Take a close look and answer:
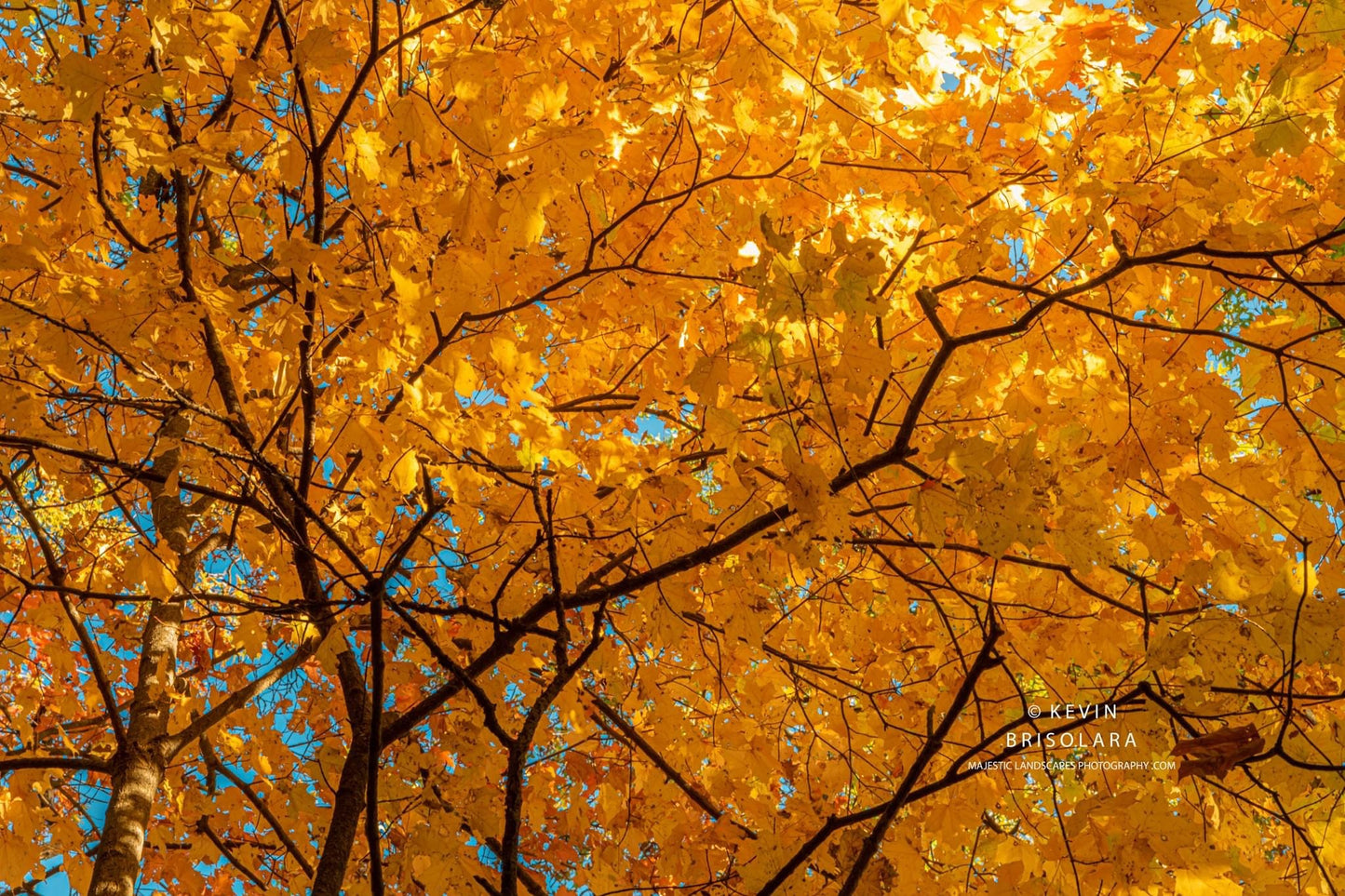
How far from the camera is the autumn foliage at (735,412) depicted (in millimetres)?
1600

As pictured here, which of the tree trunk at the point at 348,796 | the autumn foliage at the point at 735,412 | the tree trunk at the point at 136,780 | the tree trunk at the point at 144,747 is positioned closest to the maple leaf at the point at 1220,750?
the autumn foliage at the point at 735,412

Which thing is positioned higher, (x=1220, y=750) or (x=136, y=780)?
(x=136, y=780)

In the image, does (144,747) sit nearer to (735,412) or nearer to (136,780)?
(136,780)

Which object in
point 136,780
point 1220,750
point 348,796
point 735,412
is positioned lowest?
point 1220,750

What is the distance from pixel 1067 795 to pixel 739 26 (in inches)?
97.1

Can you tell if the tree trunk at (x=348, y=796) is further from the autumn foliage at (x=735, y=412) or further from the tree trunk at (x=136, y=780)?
the tree trunk at (x=136, y=780)

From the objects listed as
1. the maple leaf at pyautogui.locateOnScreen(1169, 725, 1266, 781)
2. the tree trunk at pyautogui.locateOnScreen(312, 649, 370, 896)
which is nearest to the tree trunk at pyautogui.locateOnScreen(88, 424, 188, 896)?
the tree trunk at pyautogui.locateOnScreen(312, 649, 370, 896)

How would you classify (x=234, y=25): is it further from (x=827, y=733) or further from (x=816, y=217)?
(x=827, y=733)

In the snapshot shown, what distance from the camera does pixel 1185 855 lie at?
65.0 inches

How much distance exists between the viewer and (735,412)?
2441 millimetres

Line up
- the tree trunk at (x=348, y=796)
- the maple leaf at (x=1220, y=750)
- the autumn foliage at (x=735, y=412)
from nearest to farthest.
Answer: the maple leaf at (x=1220, y=750) < the autumn foliage at (x=735, y=412) < the tree trunk at (x=348, y=796)

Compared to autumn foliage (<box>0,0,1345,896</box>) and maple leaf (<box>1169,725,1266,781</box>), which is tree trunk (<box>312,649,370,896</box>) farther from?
maple leaf (<box>1169,725,1266,781</box>)

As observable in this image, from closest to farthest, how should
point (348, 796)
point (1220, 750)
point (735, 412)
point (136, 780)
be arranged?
point (1220, 750) < point (348, 796) < point (735, 412) < point (136, 780)

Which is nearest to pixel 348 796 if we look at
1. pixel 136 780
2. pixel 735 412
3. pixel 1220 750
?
pixel 136 780
